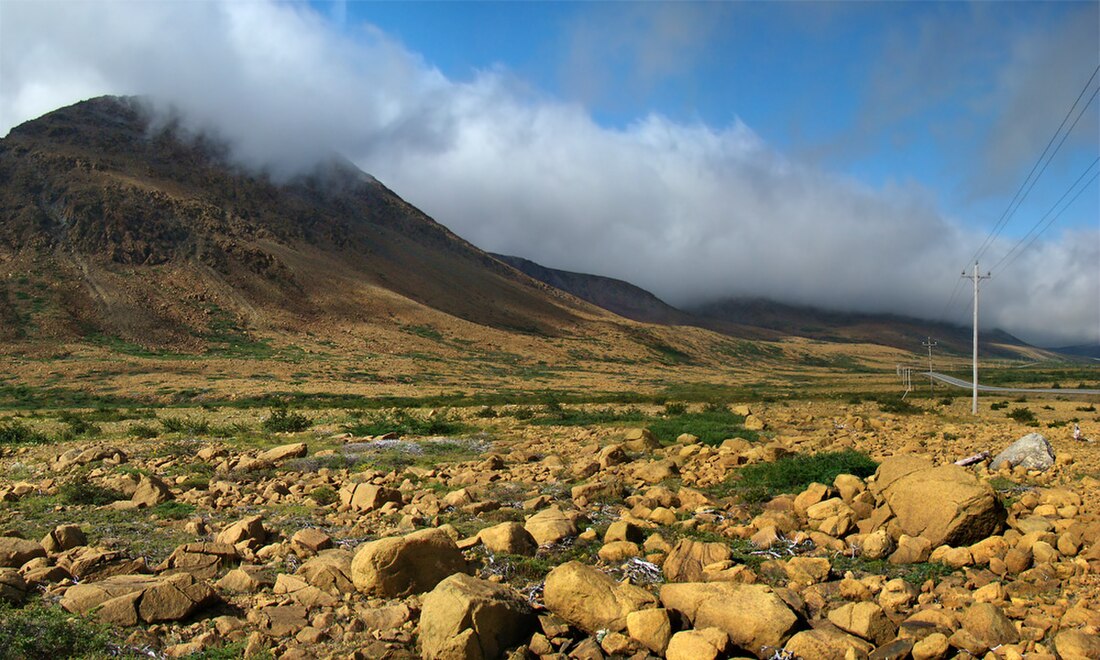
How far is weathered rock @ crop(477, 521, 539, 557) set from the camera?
340 inches

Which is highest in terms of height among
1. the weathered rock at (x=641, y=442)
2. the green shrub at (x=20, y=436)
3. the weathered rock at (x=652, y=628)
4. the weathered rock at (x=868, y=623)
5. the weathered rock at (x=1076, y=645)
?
the weathered rock at (x=1076, y=645)

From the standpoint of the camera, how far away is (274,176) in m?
115

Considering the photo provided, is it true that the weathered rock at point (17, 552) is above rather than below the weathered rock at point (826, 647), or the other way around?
below

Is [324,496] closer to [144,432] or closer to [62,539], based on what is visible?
[62,539]

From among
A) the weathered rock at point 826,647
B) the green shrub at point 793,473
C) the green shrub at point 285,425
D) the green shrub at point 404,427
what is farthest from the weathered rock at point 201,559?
the green shrub at point 285,425

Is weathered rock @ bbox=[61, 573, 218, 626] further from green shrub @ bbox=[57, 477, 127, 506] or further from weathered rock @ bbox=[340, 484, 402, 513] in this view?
green shrub @ bbox=[57, 477, 127, 506]

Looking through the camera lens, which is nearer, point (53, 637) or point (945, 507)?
point (53, 637)

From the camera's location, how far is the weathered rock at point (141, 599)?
6.28 meters

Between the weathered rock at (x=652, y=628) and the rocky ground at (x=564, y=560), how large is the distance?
0.02 m

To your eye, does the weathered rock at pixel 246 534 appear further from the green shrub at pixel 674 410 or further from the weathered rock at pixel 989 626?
the green shrub at pixel 674 410

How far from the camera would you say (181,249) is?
8581 centimetres

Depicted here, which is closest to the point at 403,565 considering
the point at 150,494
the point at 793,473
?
the point at 150,494

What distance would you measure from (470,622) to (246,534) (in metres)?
4.42

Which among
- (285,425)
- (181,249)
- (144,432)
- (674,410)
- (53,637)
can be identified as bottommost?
(144,432)
